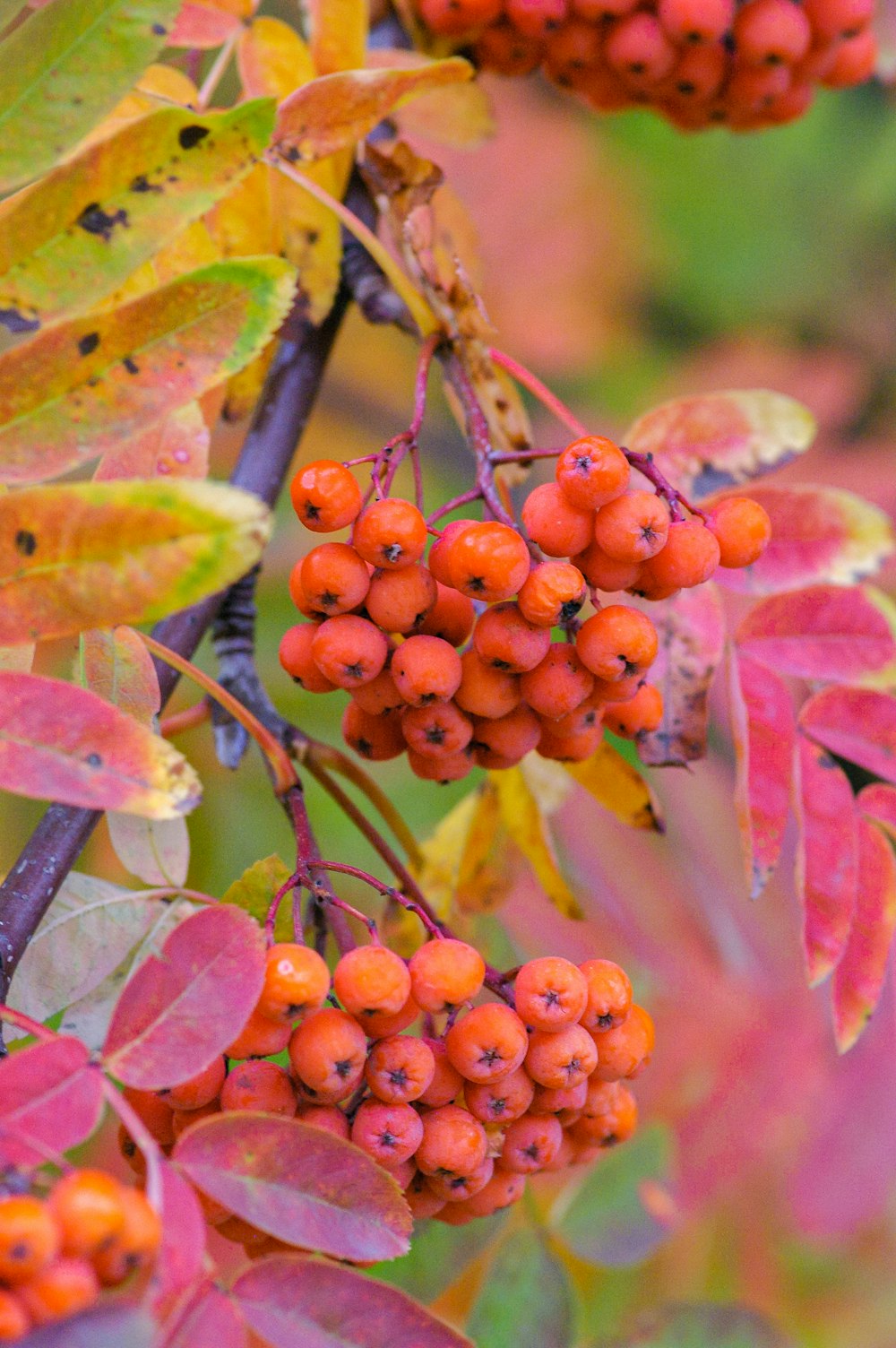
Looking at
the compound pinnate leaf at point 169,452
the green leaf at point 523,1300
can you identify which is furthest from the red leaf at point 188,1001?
the green leaf at point 523,1300

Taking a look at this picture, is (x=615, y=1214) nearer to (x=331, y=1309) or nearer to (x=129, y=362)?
(x=331, y=1309)

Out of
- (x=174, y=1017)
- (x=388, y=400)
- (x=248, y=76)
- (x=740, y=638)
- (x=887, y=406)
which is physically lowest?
(x=887, y=406)

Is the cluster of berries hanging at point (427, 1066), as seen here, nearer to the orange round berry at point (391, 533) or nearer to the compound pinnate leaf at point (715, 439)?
the orange round berry at point (391, 533)

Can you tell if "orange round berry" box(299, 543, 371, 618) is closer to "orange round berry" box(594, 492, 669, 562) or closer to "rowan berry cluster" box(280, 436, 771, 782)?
"rowan berry cluster" box(280, 436, 771, 782)

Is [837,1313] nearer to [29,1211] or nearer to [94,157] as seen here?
[29,1211]

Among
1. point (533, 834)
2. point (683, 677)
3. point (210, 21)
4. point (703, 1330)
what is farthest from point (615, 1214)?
point (210, 21)

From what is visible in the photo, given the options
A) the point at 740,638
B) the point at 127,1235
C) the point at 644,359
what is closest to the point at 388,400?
the point at 644,359
